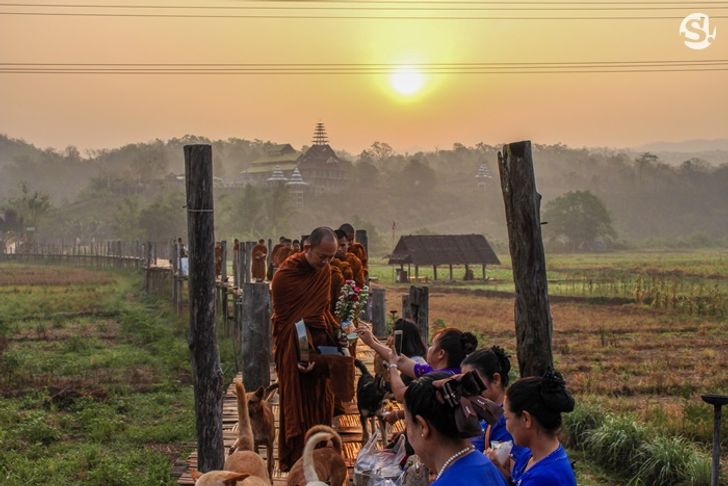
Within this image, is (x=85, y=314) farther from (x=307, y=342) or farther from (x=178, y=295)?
(x=307, y=342)

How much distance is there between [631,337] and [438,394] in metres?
18.9

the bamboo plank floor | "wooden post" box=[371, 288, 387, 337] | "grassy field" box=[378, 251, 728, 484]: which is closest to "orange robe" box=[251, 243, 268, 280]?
"grassy field" box=[378, 251, 728, 484]

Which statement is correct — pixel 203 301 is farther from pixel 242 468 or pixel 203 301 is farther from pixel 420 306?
pixel 420 306

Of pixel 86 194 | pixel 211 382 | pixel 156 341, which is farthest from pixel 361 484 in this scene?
pixel 86 194

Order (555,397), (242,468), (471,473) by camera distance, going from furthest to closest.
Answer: (242,468) < (555,397) < (471,473)

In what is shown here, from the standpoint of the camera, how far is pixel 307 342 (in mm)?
6879

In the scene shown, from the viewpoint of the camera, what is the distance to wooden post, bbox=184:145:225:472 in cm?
633

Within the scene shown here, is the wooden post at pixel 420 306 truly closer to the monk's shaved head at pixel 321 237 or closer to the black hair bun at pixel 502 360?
the monk's shaved head at pixel 321 237

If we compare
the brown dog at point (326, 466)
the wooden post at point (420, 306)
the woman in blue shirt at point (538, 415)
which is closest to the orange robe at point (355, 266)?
the wooden post at point (420, 306)

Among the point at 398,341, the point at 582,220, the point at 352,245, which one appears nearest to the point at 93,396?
the point at 352,245

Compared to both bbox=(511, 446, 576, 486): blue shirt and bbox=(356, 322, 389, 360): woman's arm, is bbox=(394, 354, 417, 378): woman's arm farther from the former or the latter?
bbox=(511, 446, 576, 486): blue shirt

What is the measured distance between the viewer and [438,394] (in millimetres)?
2953

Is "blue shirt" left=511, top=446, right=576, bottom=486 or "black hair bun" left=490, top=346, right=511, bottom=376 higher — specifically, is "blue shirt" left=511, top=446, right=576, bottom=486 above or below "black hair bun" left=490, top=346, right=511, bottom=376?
below

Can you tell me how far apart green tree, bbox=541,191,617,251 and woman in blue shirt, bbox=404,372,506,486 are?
229ft
